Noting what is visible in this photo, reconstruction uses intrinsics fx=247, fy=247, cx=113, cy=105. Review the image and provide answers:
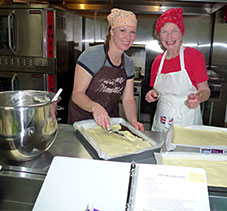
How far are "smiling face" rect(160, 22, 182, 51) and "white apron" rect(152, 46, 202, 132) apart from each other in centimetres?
11

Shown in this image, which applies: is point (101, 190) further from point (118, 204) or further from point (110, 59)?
point (110, 59)

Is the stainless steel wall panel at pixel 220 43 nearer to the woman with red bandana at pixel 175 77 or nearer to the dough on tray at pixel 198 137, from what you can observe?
the woman with red bandana at pixel 175 77

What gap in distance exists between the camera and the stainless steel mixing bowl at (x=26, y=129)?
84cm

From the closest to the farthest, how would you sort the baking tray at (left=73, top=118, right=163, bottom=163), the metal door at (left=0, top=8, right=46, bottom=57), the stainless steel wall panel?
1. the baking tray at (left=73, top=118, right=163, bottom=163)
2. the metal door at (left=0, top=8, right=46, bottom=57)
3. the stainless steel wall panel

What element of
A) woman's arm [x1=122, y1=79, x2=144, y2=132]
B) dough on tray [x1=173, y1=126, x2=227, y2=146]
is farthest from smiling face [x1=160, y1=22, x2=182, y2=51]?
dough on tray [x1=173, y1=126, x2=227, y2=146]

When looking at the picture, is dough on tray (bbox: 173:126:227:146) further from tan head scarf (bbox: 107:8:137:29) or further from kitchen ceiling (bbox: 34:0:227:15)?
kitchen ceiling (bbox: 34:0:227:15)

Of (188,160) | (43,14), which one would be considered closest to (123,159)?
(188,160)

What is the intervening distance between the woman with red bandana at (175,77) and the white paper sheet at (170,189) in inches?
Result: 40.5

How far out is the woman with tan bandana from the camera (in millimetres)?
1562

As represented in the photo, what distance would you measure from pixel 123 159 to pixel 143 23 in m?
3.22

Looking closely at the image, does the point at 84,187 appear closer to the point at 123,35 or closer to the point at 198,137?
the point at 198,137

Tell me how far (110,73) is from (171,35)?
505 mm

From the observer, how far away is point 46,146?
96 cm

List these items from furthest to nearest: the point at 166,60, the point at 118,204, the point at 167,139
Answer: the point at 166,60 → the point at 167,139 → the point at 118,204
